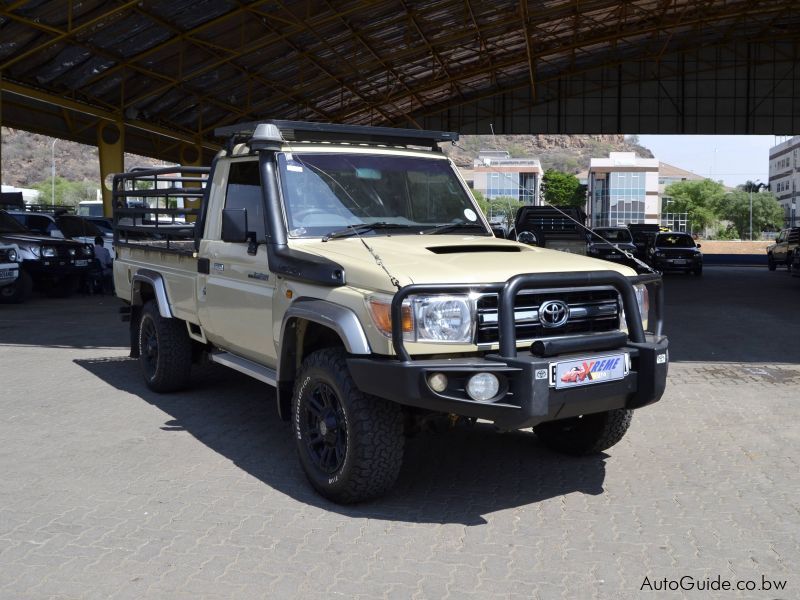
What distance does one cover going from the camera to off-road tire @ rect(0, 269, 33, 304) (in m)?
17.1

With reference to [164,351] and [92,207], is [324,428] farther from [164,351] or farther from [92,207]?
[92,207]

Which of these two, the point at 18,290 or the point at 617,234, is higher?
the point at 617,234

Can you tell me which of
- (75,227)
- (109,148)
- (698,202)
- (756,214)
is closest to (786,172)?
(698,202)

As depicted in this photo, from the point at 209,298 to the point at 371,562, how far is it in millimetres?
3127

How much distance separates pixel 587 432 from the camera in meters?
6.04

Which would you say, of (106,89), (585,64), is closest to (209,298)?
(106,89)

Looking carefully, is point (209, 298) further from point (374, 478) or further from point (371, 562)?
point (371, 562)

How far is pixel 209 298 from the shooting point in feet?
22.4

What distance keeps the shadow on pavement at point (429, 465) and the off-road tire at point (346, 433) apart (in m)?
0.16

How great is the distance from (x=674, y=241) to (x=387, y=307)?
28388mm

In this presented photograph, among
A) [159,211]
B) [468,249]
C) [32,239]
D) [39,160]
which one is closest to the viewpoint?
[468,249]

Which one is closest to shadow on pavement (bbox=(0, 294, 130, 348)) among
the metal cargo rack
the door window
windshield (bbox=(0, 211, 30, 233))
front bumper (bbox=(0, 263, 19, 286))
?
front bumper (bbox=(0, 263, 19, 286))

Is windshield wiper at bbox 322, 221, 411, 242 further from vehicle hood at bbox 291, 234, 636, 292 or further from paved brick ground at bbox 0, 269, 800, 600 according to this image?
paved brick ground at bbox 0, 269, 800, 600

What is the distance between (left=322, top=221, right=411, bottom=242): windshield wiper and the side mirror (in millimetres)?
557
